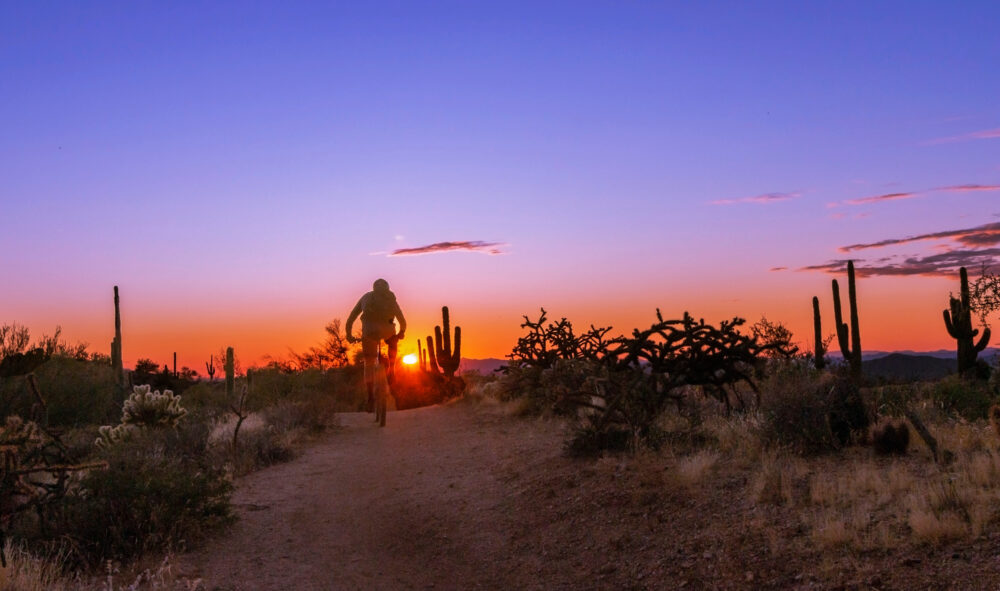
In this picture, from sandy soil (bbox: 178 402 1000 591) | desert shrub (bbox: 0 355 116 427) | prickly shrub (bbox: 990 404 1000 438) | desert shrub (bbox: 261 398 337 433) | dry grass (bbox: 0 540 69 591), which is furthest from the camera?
desert shrub (bbox: 0 355 116 427)

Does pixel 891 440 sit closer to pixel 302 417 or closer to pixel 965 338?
pixel 302 417

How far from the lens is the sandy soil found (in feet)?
19.6

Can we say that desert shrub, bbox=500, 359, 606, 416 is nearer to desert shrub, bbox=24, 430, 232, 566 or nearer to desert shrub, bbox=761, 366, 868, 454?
desert shrub, bbox=761, 366, 868, 454

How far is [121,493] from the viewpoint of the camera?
813cm

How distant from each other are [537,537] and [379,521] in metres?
2.06

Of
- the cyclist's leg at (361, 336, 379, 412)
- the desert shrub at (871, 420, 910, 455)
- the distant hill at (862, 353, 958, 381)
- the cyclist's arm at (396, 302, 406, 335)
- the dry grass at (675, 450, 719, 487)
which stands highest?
the cyclist's arm at (396, 302, 406, 335)

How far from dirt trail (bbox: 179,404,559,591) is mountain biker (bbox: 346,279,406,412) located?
2724mm

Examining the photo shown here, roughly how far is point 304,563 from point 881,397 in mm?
9823

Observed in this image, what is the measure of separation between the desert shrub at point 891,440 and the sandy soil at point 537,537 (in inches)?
61.0

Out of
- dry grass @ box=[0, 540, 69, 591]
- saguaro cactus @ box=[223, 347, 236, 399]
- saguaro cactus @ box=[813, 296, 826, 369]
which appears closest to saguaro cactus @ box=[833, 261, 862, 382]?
saguaro cactus @ box=[813, 296, 826, 369]

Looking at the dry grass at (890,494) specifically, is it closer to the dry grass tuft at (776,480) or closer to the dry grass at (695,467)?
the dry grass tuft at (776,480)

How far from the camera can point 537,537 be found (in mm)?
8164

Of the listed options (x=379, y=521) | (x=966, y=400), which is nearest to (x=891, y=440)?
(x=379, y=521)

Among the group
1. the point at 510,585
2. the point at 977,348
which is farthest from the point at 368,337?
the point at 977,348
